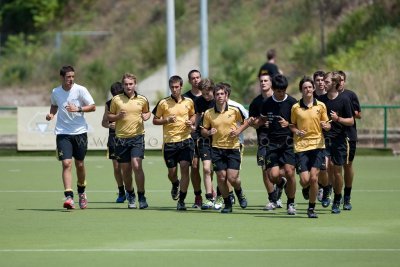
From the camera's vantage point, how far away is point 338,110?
60.9 feet

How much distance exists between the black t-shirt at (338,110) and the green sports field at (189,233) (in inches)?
46.3

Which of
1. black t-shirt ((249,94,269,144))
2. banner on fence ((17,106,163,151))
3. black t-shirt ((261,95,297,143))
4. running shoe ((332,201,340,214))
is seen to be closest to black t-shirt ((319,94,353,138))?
black t-shirt ((261,95,297,143))

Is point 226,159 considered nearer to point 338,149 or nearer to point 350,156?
point 338,149

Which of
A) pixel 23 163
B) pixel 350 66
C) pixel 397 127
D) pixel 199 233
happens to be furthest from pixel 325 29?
pixel 199 233

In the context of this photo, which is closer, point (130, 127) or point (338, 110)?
point (338, 110)

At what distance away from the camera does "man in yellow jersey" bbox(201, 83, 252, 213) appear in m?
18.3

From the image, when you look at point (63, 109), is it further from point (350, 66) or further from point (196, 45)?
point (196, 45)

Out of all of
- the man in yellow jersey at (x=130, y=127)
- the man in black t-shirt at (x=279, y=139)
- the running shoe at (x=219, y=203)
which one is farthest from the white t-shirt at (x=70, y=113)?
the man in black t-shirt at (x=279, y=139)

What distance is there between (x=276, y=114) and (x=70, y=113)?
313cm

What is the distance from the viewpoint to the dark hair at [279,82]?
17688 millimetres

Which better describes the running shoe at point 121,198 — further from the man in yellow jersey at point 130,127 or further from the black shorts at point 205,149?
the black shorts at point 205,149

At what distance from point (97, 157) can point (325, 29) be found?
21.6m

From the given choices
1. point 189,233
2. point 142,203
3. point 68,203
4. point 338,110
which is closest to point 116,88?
point 142,203

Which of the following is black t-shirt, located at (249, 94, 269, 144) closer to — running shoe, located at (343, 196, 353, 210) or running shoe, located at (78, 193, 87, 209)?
running shoe, located at (343, 196, 353, 210)
